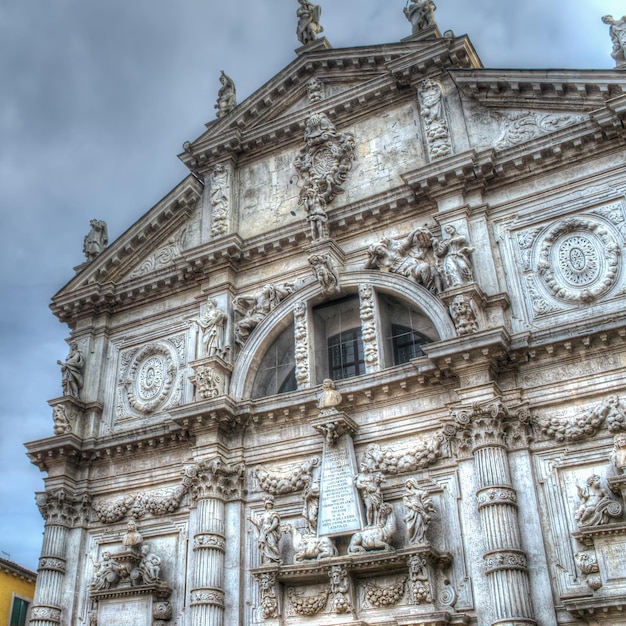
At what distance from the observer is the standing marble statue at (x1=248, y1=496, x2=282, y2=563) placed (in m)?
14.9

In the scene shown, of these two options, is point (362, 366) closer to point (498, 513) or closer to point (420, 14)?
point (498, 513)

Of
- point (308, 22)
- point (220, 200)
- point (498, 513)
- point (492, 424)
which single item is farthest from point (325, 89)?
point (498, 513)

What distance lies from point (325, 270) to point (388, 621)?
7.03 metres

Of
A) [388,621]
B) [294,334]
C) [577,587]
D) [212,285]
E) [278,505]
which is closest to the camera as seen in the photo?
[577,587]

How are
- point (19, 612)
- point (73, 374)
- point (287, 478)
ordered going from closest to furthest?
point (287, 478), point (73, 374), point (19, 612)

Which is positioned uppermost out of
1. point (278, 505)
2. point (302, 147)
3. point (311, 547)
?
point (302, 147)

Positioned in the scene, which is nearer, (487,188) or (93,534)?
(487,188)

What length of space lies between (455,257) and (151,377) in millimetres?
8131

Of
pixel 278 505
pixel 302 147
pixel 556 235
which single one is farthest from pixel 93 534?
pixel 556 235

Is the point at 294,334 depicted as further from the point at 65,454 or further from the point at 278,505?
the point at 65,454

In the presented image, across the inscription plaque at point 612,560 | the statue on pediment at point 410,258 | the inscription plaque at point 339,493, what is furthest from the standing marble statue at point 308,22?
the inscription plaque at point 612,560

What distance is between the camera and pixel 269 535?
15.1m

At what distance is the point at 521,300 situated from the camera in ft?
49.6

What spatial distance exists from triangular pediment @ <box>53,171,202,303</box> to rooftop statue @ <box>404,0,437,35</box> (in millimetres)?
6753
